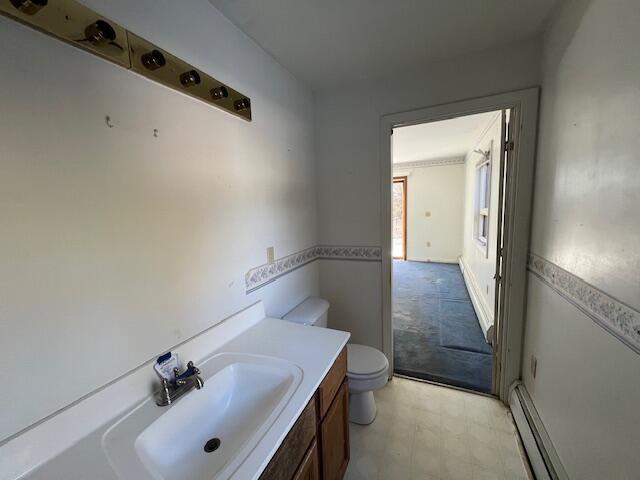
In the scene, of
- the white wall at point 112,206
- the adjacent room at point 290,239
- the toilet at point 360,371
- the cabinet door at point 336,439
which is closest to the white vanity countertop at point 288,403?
the adjacent room at point 290,239

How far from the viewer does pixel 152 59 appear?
872mm

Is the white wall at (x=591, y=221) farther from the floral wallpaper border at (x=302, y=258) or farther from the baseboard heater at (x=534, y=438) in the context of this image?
the floral wallpaper border at (x=302, y=258)

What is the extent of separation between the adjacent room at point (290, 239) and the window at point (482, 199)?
160 cm

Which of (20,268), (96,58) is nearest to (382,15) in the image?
(96,58)

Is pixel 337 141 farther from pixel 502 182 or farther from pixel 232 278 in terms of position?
pixel 232 278

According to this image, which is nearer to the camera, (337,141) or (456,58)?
(456,58)

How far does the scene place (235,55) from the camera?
4.22 ft

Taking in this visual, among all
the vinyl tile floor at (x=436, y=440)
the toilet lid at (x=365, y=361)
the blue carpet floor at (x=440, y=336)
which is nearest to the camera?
the vinyl tile floor at (x=436, y=440)

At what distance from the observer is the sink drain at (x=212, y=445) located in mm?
827

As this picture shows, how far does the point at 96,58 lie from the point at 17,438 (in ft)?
3.33

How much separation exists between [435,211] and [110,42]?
583 cm

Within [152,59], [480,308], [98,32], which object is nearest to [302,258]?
[152,59]

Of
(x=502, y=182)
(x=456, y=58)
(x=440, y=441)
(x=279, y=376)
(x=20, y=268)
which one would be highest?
(x=456, y=58)

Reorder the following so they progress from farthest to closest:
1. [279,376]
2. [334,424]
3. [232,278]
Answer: [232,278] < [334,424] < [279,376]
